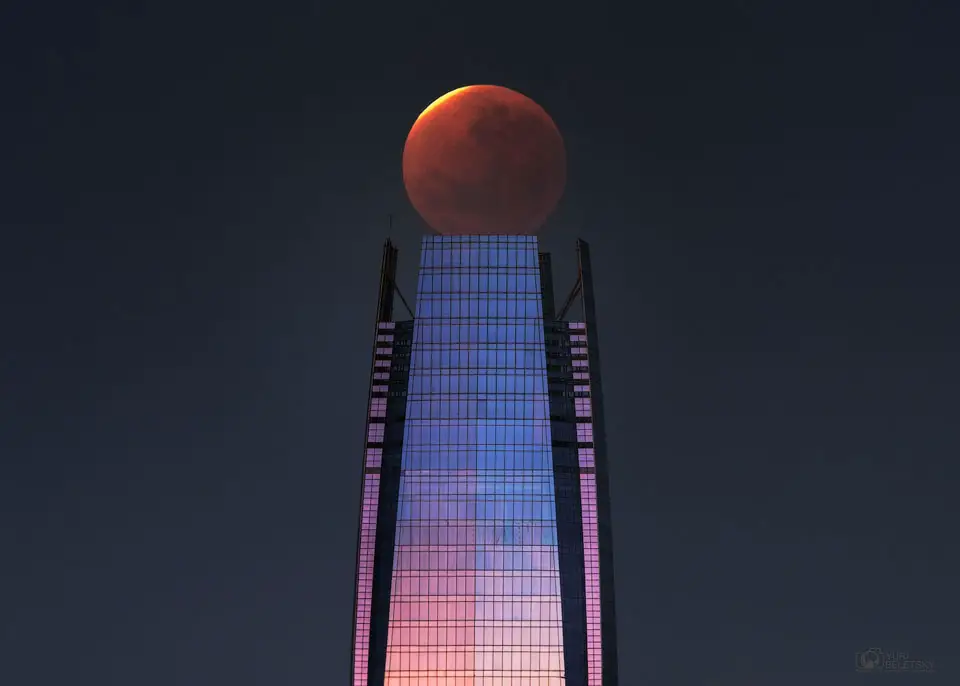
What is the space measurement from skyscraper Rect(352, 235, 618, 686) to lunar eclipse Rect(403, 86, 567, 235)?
1.86 meters

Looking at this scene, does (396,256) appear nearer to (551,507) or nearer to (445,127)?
(445,127)

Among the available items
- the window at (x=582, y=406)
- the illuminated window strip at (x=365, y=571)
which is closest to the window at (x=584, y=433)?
the window at (x=582, y=406)

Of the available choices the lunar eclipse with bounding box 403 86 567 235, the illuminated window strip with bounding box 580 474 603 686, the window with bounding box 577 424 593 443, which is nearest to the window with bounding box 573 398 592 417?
the window with bounding box 577 424 593 443

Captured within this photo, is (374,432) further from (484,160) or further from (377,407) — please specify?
(484,160)

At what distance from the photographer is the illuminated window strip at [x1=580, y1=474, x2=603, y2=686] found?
34.7 m

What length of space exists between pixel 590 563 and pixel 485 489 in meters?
4.23

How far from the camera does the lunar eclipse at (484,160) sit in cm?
3406

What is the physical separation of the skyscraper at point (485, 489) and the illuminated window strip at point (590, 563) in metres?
0.05

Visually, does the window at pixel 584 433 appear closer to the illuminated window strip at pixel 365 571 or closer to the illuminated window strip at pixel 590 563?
the illuminated window strip at pixel 590 563

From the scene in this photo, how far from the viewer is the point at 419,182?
3500 cm

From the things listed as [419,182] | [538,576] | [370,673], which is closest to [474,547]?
[538,576]

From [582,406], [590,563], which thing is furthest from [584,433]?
[590,563]
